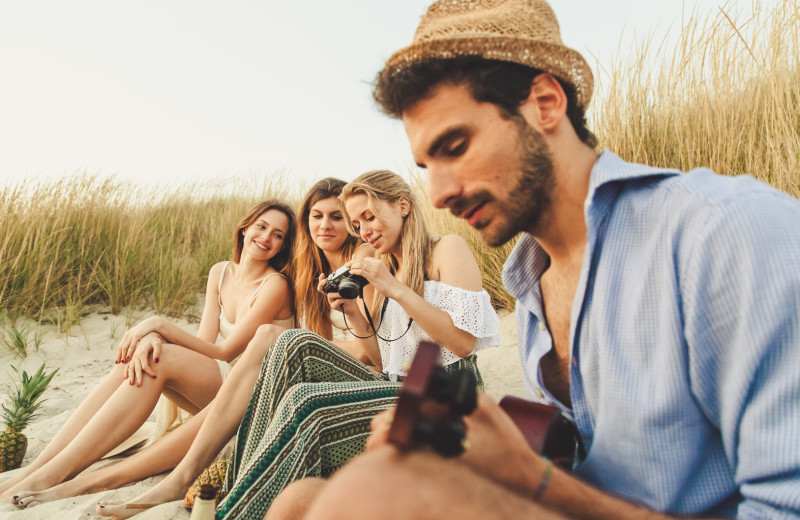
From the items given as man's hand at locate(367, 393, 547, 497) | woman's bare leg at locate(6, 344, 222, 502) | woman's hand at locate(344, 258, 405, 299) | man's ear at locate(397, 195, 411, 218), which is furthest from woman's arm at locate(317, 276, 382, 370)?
man's hand at locate(367, 393, 547, 497)

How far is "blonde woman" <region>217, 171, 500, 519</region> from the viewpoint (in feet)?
7.11

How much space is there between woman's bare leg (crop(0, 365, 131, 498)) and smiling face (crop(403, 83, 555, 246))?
3105mm

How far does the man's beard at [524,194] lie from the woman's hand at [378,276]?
1515mm

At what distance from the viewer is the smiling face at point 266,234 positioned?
4.38 meters

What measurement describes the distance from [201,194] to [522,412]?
8.69m

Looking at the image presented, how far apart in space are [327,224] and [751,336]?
10.5 feet

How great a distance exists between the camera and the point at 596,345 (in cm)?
137

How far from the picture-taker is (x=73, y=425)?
3.54 meters

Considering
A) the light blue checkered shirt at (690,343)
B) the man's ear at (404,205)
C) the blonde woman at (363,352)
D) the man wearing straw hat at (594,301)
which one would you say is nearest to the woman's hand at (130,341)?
the blonde woman at (363,352)

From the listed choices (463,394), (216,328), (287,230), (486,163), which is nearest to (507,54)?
(486,163)

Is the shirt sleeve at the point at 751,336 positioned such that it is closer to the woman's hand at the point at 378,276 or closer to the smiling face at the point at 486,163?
the smiling face at the point at 486,163

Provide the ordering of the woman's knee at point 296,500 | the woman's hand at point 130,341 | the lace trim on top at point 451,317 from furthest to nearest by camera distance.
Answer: the woman's hand at point 130,341 < the lace trim on top at point 451,317 < the woman's knee at point 296,500

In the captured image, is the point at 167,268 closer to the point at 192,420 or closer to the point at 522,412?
the point at 192,420

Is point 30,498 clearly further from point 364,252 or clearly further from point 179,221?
point 179,221
